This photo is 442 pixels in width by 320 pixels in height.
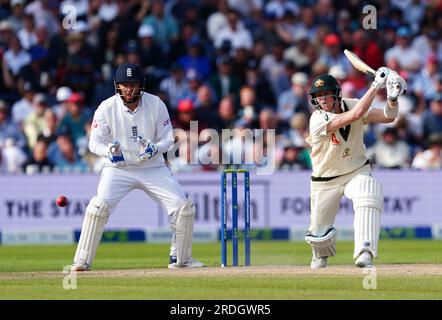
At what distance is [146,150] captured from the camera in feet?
35.7

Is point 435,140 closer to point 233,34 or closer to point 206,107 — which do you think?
point 206,107

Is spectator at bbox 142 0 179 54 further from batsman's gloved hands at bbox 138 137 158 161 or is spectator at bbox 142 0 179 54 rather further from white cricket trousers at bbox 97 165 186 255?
batsman's gloved hands at bbox 138 137 158 161

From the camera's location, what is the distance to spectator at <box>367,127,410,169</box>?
1766 cm

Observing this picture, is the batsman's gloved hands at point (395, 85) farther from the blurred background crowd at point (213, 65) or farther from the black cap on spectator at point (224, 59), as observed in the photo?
the black cap on spectator at point (224, 59)

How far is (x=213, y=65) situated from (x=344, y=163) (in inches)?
360

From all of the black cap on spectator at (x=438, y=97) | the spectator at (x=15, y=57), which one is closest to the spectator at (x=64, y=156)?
the spectator at (x=15, y=57)

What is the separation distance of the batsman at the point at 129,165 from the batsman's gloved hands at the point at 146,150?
0.11 ft

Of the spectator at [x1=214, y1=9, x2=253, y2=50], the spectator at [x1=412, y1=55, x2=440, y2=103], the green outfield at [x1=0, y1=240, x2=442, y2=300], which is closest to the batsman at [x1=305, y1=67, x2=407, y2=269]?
the green outfield at [x1=0, y1=240, x2=442, y2=300]

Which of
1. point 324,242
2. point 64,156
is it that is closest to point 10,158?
point 64,156

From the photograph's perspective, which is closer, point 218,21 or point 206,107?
point 206,107

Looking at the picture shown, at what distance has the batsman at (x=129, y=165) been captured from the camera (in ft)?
36.1

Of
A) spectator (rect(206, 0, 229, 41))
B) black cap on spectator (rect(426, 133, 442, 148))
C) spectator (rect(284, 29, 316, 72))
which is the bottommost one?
black cap on spectator (rect(426, 133, 442, 148))

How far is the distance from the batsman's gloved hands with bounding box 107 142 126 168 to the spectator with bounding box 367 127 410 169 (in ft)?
23.6
